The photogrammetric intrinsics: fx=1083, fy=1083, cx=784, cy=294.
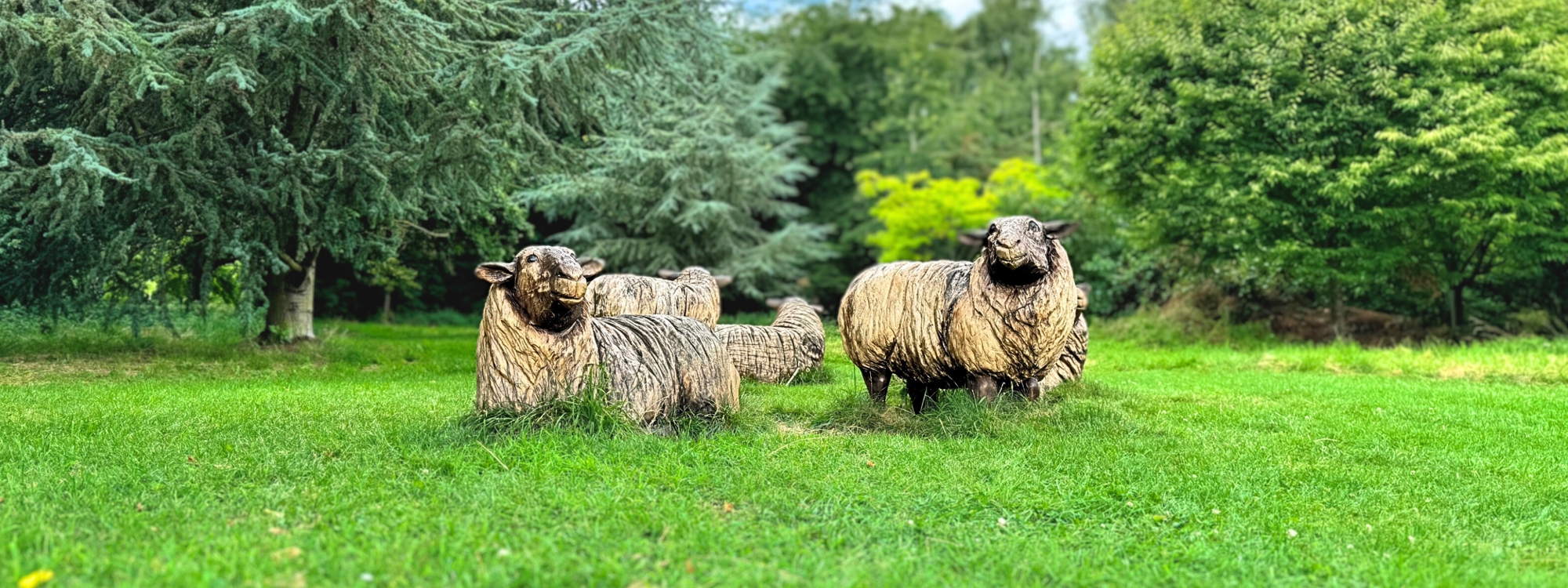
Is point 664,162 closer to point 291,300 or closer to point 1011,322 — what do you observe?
point 291,300

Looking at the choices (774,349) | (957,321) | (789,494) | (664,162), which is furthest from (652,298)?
(664,162)

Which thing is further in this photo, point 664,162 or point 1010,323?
point 664,162

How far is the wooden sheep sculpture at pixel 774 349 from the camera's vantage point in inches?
443

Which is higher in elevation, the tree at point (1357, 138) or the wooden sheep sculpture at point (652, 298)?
the tree at point (1357, 138)

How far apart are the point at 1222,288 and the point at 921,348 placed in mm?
15303

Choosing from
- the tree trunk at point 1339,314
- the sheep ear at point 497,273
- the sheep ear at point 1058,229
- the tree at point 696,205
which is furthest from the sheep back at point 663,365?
the tree at point 696,205

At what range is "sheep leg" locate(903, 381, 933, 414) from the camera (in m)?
7.97

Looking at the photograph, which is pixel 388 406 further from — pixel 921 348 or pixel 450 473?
pixel 921 348

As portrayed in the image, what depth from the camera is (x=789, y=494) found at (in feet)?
17.5

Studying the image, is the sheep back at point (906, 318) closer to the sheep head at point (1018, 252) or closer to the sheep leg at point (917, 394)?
the sheep leg at point (917, 394)

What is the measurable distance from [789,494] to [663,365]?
1.66m

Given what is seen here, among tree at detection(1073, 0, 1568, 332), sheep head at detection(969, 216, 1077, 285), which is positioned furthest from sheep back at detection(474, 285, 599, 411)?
tree at detection(1073, 0, 1568, 332)

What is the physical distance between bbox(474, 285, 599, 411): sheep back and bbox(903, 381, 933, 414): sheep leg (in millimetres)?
2661

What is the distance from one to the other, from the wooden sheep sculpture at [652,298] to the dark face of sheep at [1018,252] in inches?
187
